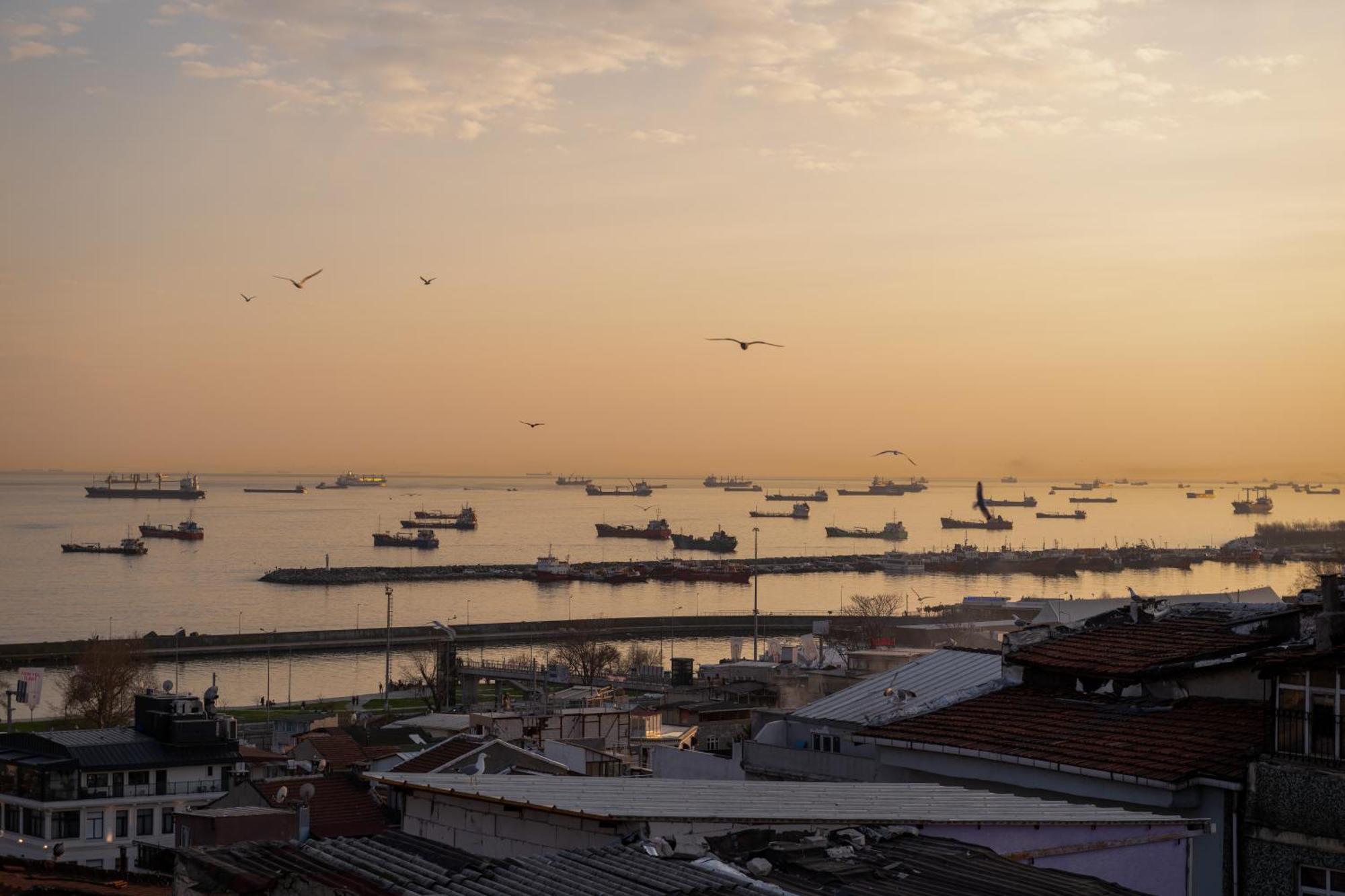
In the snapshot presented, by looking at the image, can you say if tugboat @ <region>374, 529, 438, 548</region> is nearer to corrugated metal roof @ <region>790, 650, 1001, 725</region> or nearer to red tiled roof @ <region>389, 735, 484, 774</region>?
red tiled roof @ <region>389, 735, 484, 774</region>

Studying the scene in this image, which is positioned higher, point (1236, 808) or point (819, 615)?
point (1236, 808)

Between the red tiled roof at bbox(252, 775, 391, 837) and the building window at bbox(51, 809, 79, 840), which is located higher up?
the red tiled roof at bbox(252, 775, 391, 837)

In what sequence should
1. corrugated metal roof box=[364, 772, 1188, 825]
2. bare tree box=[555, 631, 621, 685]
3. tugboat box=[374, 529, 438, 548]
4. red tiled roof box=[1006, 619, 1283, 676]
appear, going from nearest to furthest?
1. corrugated metal roof box=[364, 772, 1188, 825]
2. red tiled roof box=[1006, 619, 1283, 676]
3. bare tree box=[555, 631, 621, 685]
4. tugboat box=[374, 529, 438, 548]

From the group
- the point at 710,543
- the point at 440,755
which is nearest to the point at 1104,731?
the point at 440,755

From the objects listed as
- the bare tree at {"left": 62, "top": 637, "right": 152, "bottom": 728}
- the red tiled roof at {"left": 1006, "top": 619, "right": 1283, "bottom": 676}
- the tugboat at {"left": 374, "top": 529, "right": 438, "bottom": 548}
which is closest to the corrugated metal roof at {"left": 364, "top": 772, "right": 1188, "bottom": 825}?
the red tiled roof at {"left": 1006, "top": 619, "right": 1283, "bottom": 676}

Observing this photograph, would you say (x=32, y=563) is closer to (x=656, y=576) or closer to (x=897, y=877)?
(x=656, y=576)

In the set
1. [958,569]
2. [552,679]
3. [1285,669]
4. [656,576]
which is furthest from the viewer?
[958,569]

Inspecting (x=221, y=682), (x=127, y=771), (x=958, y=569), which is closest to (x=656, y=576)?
(x=958, y=569)
